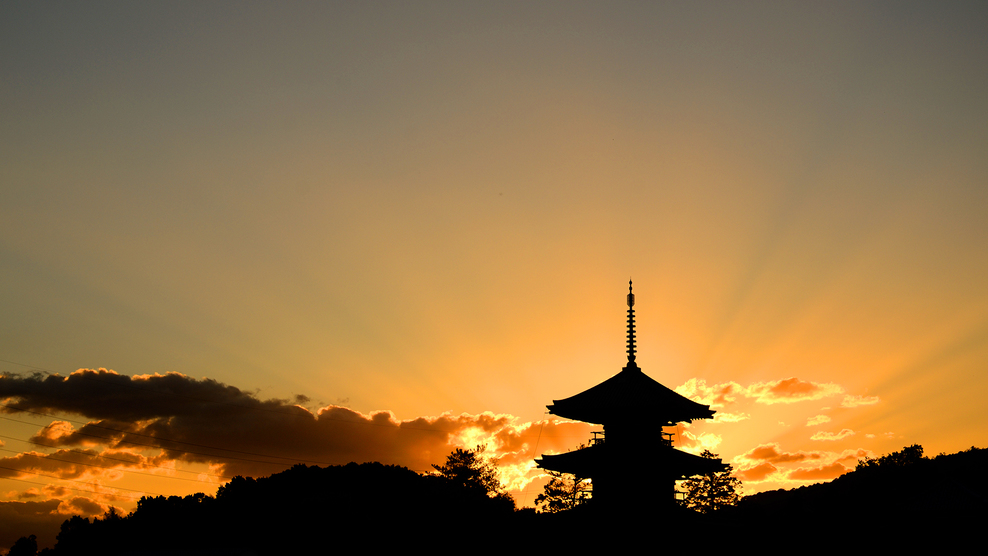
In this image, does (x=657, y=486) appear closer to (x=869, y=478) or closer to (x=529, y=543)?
(x=529, y=543)

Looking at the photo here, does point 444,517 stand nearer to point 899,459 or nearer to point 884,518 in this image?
point 884,518

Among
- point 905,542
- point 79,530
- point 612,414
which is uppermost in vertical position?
point 612,414

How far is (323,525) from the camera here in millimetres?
60344

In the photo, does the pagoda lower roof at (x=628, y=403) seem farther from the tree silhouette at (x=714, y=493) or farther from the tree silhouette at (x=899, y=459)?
the tree silhouette at (x=899, y=459)

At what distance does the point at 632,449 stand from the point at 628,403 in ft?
8.76

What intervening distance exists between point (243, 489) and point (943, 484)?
2953 inches

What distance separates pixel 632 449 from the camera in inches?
1467

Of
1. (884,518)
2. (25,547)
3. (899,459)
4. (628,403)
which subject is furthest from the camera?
(899,459)

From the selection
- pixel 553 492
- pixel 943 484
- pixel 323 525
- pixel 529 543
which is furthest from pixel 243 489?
pixel 943 484

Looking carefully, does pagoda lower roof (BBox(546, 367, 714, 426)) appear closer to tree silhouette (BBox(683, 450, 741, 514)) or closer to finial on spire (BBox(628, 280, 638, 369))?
finial on spire (BBox(628, 280, 638, 369))

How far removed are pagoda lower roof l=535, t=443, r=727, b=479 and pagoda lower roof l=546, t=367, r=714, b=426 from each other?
1.92m

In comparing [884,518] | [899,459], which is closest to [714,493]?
[884,518]

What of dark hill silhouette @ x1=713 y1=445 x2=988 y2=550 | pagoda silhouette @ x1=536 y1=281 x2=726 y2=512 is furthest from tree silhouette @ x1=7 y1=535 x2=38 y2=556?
dark hill silhouette @ x1=713 y1=445 x2=988 y2=550

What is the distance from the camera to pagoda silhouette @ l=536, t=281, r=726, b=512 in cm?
3641
